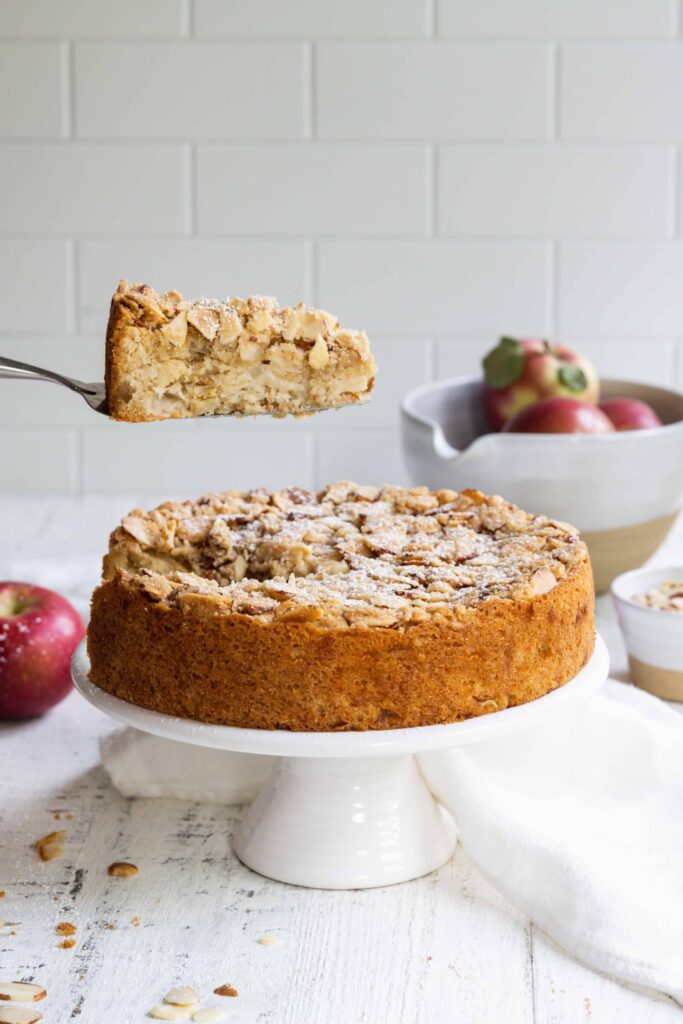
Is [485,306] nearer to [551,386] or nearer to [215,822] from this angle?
[551,386]

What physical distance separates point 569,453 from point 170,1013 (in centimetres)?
100

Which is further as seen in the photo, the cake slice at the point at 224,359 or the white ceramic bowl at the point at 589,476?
the white ceramic bowl at the point at 589,476

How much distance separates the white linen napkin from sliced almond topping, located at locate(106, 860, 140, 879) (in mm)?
147

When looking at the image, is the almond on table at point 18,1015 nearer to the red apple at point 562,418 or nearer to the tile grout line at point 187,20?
the red apple at point 562,418

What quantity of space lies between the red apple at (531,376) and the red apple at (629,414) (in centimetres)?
5

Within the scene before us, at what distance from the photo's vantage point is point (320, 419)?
2635mm

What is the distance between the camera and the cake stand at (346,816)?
1185 millimetres

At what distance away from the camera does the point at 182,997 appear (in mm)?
1004

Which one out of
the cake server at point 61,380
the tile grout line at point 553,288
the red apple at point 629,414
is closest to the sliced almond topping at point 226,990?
the cake server at point 61,380

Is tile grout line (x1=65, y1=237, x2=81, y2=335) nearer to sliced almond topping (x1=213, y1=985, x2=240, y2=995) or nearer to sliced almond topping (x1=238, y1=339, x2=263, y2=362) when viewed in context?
sliced almond topping (x1=238, y1=339, x2=263, y2=362)

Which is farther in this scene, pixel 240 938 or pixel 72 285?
pixel 72 285

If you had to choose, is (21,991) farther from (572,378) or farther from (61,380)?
(572,378)

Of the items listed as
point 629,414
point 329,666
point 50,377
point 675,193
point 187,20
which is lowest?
point 329,666

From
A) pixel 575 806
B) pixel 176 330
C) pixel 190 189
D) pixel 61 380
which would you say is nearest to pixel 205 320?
pixel 176 330
